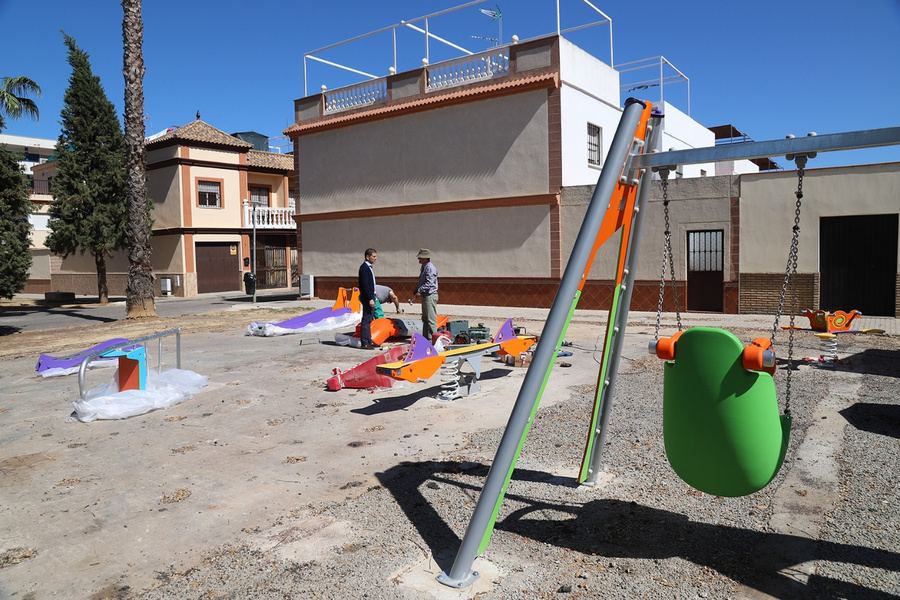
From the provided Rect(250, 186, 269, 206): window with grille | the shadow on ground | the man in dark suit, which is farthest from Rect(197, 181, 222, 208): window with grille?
the shadow on ground

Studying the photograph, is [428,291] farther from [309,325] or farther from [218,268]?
[218,268]

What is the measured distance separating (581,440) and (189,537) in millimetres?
3280

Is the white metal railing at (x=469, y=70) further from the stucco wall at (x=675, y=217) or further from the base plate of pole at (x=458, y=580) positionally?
the base plate of pole at (x=458, y=580)

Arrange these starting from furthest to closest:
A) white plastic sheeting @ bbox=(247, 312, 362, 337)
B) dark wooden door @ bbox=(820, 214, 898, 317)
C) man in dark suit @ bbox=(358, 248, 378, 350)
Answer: dark wooden door @ bbox=(820, 214, 898, 317) → white plastic sheeting @ bbox=(247, 312, 362, 337) → man in dark suit @ bbox=(358, 248, 378, 350)

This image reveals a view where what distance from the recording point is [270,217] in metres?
32.4

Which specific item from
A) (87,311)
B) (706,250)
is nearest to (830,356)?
(706,250)

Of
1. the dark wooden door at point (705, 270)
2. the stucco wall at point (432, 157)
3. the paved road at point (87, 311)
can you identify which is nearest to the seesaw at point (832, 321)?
the dark wooden door at point (705, 270)

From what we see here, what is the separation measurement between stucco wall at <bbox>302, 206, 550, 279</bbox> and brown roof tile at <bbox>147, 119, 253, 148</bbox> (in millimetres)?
9682

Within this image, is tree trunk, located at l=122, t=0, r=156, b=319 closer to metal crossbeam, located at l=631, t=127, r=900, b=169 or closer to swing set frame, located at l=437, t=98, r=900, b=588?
swing set frame, located at l=437, t=98, r=900, b=588

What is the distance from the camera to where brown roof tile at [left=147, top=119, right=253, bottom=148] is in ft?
97.7

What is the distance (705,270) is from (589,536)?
580 inches

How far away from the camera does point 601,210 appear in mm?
3490

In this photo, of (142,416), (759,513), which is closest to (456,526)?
(759,513)

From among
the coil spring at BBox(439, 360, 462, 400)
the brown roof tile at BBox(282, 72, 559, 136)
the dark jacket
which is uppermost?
the brown roof tile at BBox(282, 72, 559, 136)
